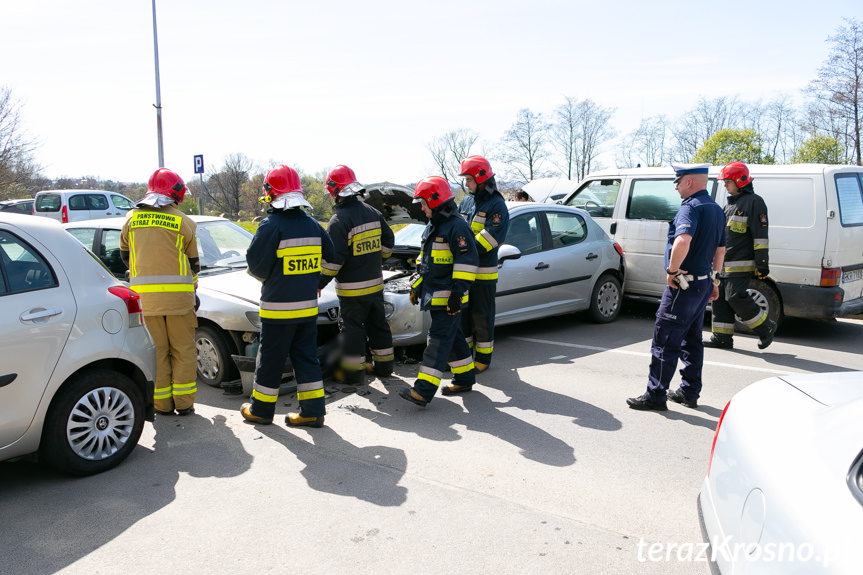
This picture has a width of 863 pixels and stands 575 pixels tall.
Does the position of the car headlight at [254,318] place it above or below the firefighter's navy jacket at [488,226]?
below

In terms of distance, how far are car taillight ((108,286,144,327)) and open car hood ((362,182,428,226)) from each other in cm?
290

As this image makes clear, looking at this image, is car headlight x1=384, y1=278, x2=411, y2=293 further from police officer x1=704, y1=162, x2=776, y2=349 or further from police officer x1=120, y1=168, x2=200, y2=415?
police officer x1=704, y1=162, x2=776, y2=349

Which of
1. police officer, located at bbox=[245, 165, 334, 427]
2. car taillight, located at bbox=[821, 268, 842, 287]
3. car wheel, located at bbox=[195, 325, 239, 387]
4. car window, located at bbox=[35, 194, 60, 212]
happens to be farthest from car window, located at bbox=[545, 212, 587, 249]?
car window, located at bbox=[35, 194, 60, 212]

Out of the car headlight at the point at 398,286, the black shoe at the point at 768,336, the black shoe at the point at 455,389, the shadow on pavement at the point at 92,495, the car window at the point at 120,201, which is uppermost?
the car window at the point at 120,201

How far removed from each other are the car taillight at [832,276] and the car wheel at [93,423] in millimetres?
7184

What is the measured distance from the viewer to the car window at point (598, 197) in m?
9.24

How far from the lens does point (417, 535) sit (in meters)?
3.22

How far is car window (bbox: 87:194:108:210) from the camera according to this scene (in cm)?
2041

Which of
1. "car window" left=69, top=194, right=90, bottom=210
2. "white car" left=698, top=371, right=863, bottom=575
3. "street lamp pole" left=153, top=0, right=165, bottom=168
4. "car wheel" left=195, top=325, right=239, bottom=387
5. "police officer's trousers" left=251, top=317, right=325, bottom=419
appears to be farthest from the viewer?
"street lamp pole" left=153, top=0, right=165, bottom=168

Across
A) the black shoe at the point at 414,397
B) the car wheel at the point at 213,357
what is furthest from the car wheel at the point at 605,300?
the car wheel at the point at 213,357

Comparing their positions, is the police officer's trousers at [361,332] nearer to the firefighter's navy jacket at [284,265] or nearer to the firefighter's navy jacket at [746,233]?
the firefighter's navy jacket at [284,265]

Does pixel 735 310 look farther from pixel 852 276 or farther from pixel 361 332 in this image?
pixel 361 332

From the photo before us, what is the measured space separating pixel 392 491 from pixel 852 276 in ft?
21.2

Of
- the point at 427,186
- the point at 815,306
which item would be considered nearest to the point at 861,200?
the point at 815,306
